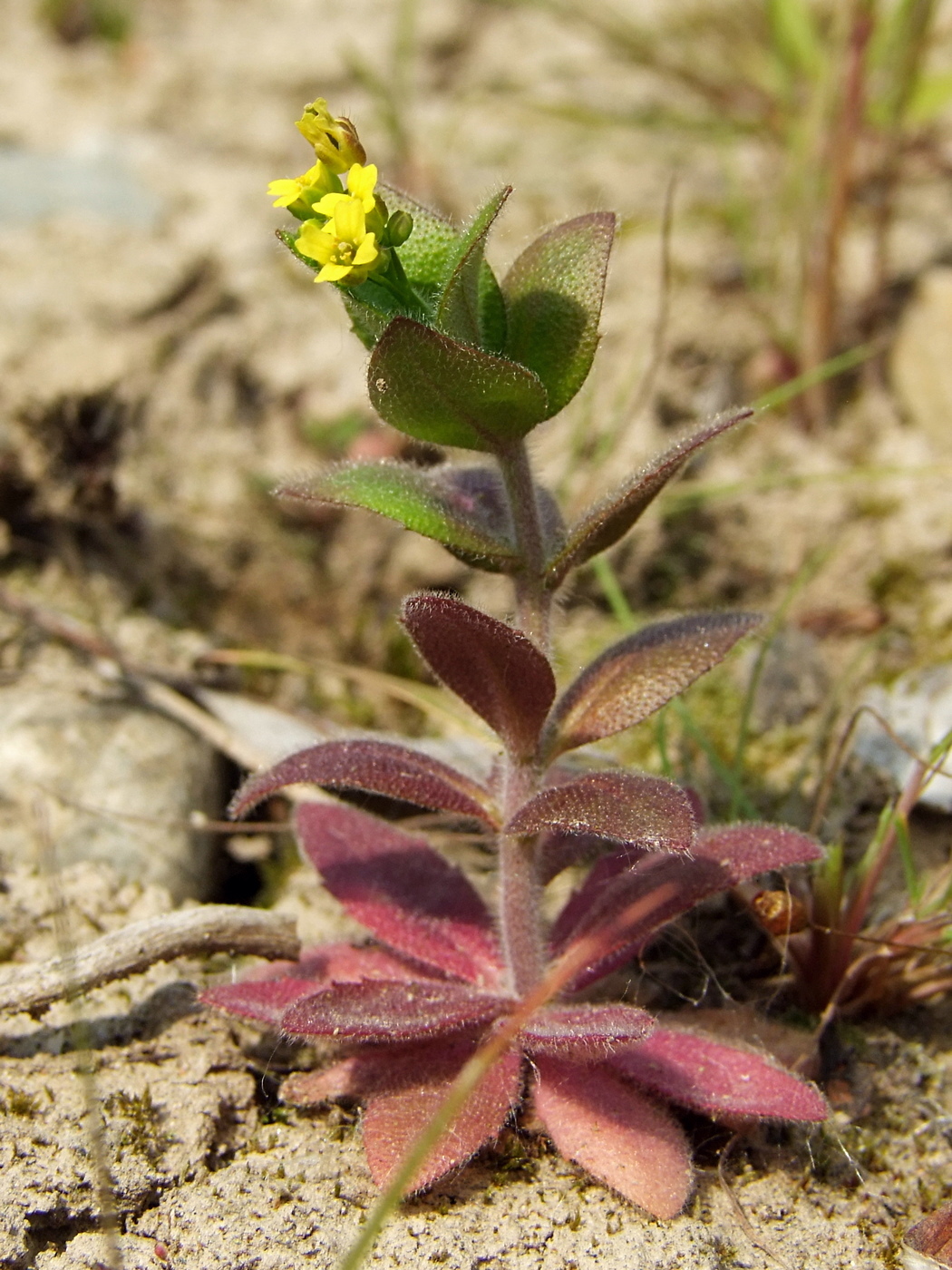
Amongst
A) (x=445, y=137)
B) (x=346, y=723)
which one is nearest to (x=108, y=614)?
(x=346, y=723)

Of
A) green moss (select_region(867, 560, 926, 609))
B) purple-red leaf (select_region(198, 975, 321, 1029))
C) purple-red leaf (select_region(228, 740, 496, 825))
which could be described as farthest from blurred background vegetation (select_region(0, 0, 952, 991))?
purple-red leaf (select_region(198, 975, 321, 1029))

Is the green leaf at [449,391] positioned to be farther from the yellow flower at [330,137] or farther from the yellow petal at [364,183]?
the yellow flower at [330,137]

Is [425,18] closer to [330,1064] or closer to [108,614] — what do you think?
[108,614]

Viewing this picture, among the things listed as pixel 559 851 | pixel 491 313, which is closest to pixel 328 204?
pixel 491 313

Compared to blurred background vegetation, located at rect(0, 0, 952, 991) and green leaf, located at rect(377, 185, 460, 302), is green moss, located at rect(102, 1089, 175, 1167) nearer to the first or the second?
blurred background vegetation, located at rect(0, 0, 952, 991)

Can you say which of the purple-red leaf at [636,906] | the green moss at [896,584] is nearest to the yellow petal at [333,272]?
the purple-red leaf at [636,906]

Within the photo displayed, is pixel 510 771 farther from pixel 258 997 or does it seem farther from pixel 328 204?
pixel 328 204
